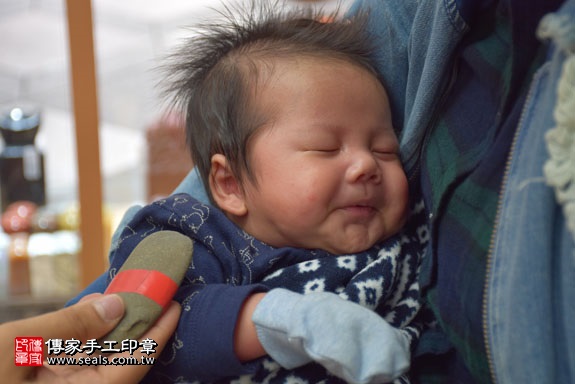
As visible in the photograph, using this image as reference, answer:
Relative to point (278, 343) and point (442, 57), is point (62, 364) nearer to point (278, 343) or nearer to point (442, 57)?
point (278, 343)

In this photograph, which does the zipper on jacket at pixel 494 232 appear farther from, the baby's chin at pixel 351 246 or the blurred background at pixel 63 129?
the blurred background at pixel 63 129

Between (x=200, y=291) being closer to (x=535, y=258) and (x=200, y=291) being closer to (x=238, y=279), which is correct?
(x=238, y=279)

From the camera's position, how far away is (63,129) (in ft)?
8.71

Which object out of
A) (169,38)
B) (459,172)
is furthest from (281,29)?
(169,38)

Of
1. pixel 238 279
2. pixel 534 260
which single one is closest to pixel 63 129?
pixel 238 279

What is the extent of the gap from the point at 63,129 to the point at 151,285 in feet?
6.83

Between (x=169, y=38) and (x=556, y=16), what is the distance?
2.35 m

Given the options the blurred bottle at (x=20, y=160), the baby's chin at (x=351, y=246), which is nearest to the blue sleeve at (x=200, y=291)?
the baby's chin at (x=351, y=246)

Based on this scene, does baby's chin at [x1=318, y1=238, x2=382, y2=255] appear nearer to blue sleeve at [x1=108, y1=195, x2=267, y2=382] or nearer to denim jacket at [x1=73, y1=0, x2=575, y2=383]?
blue sleeve at [x1=108, y1=195, x2=267, y2=382]

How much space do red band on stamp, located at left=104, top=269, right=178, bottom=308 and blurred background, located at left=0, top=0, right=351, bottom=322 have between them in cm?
172

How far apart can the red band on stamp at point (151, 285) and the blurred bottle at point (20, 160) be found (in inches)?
76.1

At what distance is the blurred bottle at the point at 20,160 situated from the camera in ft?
8.15

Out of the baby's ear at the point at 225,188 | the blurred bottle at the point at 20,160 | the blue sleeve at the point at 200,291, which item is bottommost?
the blurred bottle at the point at 20,160

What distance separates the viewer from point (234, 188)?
1007 mm
